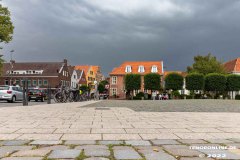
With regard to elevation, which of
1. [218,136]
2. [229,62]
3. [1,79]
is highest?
[229,62]

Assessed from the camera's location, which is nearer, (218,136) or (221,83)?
(218,136)

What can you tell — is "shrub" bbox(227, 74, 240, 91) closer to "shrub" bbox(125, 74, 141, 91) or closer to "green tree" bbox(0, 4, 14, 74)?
"shrub" bbox(125, 74, 141, 91)

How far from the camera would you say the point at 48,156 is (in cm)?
386

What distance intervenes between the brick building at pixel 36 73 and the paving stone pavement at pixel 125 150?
7296cm

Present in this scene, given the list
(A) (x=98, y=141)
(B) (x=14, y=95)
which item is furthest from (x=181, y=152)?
(B) (x=14, y=95)

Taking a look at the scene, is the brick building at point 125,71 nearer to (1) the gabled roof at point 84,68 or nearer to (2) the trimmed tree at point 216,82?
(2) the trimmed tree at point 216,82

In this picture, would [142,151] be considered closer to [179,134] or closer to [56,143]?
[56,143]

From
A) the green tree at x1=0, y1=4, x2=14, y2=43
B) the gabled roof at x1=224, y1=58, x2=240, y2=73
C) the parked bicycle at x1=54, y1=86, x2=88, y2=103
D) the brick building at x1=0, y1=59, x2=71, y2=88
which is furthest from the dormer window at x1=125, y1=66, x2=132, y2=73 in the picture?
the parked bicycle at x1=54, y1=86, x2=88, y2=103

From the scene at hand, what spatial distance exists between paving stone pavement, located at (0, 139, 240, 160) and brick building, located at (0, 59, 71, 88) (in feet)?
239

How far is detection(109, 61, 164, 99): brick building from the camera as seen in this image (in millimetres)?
78125

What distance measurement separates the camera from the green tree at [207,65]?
219 ft

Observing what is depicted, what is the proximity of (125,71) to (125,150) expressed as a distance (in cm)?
7452

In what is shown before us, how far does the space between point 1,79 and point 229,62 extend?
67243 millimetres

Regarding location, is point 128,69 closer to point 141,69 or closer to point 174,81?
point 141,69
